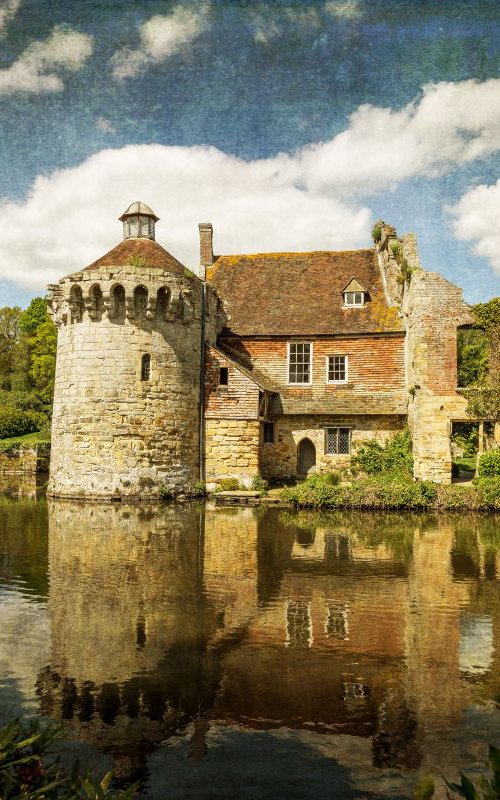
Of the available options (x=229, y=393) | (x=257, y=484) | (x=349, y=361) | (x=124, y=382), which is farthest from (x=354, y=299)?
(x=124, y=382)

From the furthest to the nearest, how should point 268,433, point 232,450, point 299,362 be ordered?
point 299,362, point 268,433, point 232,450

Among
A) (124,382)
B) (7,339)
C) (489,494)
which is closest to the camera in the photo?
(489,494)

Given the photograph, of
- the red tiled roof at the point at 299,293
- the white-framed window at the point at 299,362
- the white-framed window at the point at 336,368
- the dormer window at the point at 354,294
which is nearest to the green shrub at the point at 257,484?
the white-framed window at the point at 299,362

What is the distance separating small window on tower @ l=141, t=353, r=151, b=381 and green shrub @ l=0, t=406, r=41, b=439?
68.8ft

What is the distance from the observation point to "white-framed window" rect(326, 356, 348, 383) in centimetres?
2811

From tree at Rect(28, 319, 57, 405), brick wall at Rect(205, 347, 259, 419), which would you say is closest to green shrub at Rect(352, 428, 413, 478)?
brick wall at Rect(205, 347, 259, 419)

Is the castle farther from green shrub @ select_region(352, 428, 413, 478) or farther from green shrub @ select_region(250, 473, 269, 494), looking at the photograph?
green shrub @ select_region(352, 428, 413, 478)

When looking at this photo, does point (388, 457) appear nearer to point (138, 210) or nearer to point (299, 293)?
point (299, 293)

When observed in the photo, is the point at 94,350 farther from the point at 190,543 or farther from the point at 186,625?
the point at 186,625

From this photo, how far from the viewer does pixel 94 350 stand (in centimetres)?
2331

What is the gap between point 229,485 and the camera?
2428 centimetres

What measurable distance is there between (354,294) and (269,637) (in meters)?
22.5

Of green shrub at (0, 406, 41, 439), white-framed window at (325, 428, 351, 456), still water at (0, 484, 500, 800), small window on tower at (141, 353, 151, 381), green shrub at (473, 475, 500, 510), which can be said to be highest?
small window on tower at (141, 353, 151, 381)

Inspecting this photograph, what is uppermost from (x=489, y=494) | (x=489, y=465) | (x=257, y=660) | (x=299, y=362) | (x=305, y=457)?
(x=299, y=362)
